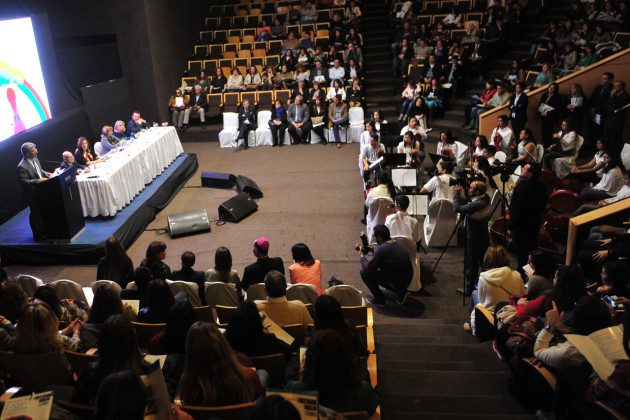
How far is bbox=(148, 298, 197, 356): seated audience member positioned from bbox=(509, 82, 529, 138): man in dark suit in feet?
26.7

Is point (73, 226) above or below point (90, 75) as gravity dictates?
below

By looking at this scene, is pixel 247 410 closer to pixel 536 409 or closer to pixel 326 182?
pixel 536 409

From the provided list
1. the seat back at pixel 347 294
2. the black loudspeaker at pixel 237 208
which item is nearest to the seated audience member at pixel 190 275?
the seat back at pixel 347 294

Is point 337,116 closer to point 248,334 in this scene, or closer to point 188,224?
point 188,224

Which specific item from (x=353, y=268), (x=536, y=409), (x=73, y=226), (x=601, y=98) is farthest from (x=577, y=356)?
(x=601, y=98)

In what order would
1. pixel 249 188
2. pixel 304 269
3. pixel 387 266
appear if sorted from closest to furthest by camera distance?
pixel 304 269 → pixel 387 266 → pixel 249 188

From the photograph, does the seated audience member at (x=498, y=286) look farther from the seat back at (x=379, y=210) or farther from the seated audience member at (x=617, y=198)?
the seated audience member at (x=617, y=198)

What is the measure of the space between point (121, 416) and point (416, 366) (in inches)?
92.3

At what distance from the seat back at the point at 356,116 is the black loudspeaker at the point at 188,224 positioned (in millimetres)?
5156

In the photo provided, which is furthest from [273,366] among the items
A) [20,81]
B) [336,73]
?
[336,73]

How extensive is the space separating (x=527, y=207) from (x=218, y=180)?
5.52m

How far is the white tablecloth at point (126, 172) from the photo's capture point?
753 centimetres

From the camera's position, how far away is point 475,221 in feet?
17.6

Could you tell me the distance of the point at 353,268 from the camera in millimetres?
6434
